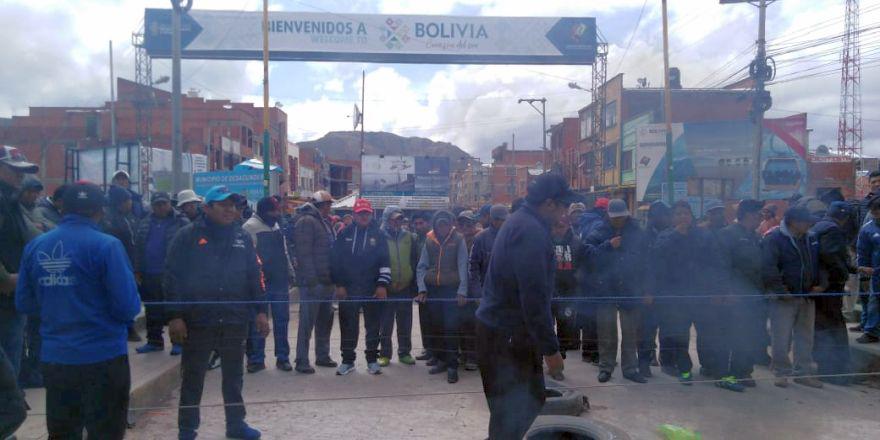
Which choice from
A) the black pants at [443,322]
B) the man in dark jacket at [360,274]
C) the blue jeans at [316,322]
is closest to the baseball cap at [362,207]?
the man in dark jacket at [360,274]

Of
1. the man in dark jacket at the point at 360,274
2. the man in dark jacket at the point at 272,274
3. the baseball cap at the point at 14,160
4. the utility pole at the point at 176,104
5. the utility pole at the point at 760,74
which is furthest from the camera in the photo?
the utility pole at the point at 760,74

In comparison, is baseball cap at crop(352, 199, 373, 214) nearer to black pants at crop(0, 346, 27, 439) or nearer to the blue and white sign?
black pants at crop(0, 346, 27, 439)

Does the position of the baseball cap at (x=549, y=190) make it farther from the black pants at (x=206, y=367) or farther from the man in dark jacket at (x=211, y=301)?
the black pants at (x=206, y=367)

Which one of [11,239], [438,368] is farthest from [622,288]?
[11,239]

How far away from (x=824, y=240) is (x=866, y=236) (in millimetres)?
902

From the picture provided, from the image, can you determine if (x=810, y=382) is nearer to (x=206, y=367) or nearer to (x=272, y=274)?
(x=272, y=274)

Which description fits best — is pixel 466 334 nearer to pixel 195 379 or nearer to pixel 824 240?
pixel 195 379

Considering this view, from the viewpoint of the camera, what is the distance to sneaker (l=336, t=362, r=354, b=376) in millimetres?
6798

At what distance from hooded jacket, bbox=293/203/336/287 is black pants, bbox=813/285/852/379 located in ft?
17.3

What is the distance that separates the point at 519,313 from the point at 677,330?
3794 millimetres

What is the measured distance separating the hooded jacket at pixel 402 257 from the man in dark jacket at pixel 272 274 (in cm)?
120

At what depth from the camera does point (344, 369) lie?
6.83 meters

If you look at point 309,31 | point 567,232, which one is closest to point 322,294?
point 567,232

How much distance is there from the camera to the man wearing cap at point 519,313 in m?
3.60
